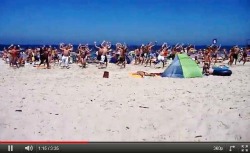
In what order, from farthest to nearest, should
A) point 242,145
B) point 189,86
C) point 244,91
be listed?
point 189,86, point 244,91, point 242,145

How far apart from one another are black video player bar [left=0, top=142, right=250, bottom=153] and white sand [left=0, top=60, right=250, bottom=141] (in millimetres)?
770

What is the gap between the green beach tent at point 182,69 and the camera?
27.3 feet

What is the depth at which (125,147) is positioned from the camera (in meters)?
2.38

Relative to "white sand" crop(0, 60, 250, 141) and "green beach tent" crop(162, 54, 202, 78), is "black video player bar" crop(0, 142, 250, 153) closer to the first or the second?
"white sand" crop(0, 60, 250, 141)

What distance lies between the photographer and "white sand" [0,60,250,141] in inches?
132

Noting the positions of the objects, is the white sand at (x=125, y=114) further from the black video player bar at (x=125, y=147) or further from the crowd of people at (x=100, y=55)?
the crowd of people at (x=100, y=55)

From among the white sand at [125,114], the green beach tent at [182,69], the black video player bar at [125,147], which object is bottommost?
the white sand at [125,114]

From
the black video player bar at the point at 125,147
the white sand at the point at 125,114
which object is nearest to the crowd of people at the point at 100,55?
the white sand at the point at 125,114

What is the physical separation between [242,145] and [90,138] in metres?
1.41

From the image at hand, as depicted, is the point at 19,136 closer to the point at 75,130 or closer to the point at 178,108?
the point at 75,130

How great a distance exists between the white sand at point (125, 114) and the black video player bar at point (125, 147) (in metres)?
0.77

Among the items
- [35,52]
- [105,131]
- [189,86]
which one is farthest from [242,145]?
[35,52]

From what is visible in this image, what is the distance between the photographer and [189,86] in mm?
6816

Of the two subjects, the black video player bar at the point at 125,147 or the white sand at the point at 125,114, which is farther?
the white sand at the point at 125,114
